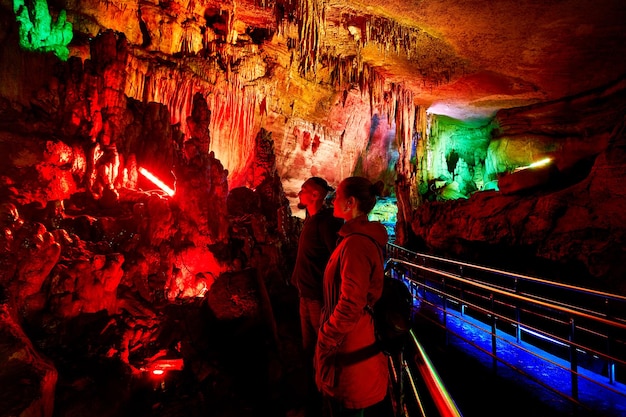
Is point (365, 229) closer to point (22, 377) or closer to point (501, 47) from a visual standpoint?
point (22, 377)

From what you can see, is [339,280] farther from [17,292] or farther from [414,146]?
[414,146]

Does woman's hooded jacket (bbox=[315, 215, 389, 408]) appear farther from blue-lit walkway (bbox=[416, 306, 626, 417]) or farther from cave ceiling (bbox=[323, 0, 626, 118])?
cave ceiling (bbox=[323, 0, 626, 118])

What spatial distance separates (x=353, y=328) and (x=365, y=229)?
54cm

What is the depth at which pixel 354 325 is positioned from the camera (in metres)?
1.76

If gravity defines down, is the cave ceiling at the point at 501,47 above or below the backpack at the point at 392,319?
above

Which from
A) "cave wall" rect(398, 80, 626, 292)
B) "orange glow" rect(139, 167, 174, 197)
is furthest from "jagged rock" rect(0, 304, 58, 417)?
"cave wall" rect(398, 80, 626, 292)

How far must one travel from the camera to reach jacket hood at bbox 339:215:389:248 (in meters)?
1.80

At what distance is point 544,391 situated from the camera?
2.43 meters

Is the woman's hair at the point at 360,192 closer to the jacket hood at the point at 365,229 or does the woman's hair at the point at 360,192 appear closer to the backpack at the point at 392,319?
the jacket hood at the point at 365,229

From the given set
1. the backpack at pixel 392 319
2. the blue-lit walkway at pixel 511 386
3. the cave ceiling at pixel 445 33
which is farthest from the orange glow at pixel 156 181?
the backpack at pixel 392 319

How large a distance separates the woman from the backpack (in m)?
0.05

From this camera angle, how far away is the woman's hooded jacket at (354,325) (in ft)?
5.59

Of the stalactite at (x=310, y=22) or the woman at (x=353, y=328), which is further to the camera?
the stalactite at (x=310, y=22)

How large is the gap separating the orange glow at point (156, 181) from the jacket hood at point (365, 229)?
10642mm
